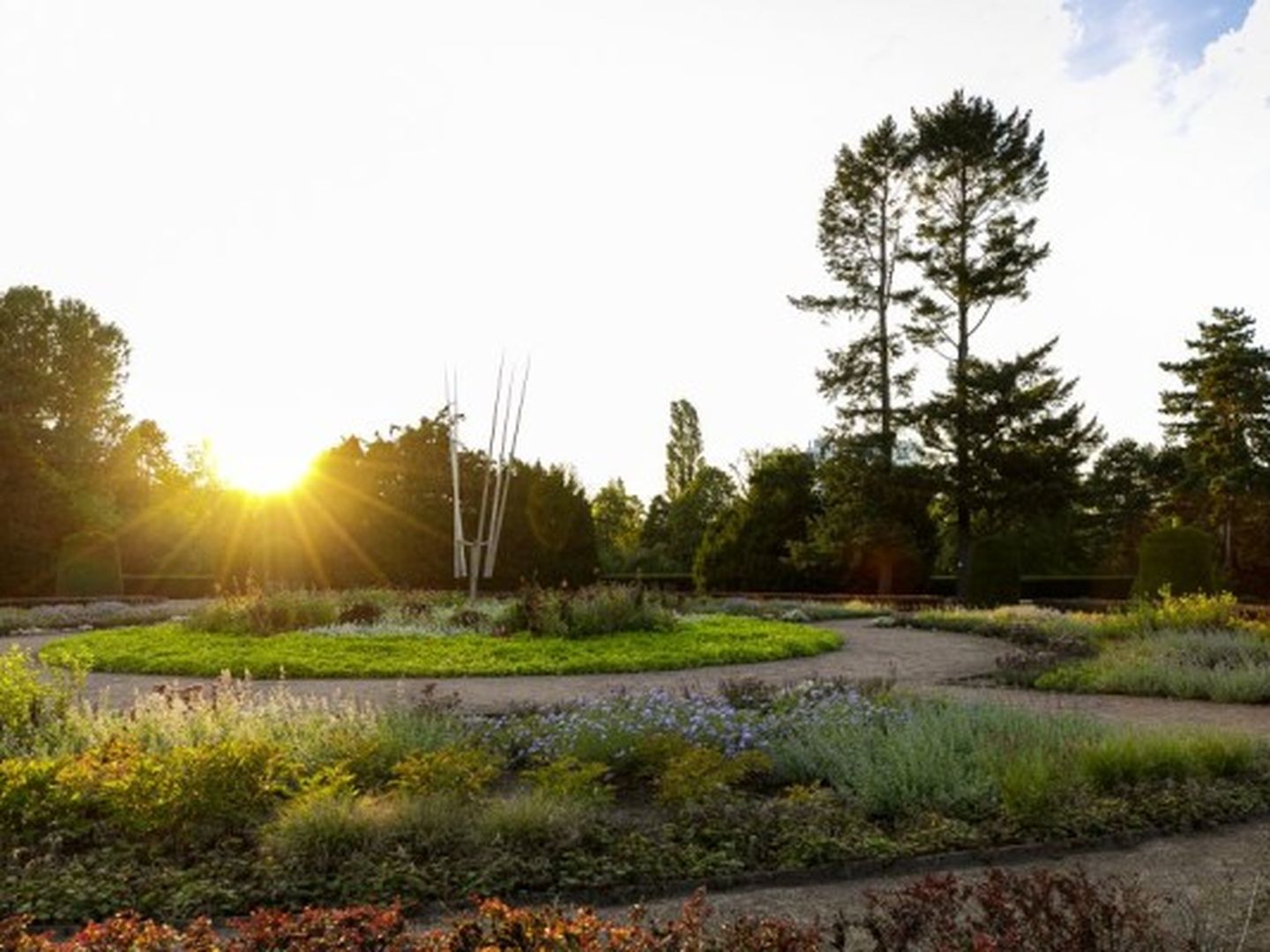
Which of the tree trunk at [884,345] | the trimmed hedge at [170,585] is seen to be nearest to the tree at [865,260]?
the tree trunk at [884,345]

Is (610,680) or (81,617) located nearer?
(610,680)

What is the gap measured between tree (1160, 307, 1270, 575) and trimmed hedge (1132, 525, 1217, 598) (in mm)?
16623

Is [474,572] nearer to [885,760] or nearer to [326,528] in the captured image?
[326,528]

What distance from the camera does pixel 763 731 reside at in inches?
315

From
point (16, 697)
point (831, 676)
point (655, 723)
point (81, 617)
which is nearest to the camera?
point (655, 723)

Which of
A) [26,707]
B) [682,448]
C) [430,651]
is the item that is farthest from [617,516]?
[26,707]

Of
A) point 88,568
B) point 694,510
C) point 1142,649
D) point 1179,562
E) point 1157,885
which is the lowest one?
point 1157,885

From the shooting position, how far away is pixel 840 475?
2914 centimetres

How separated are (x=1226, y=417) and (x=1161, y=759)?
118 feet

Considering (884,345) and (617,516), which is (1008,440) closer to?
(884,345)

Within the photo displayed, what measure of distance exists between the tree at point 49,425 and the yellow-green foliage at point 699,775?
3052 cm

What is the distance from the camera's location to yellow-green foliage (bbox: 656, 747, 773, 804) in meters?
6.27

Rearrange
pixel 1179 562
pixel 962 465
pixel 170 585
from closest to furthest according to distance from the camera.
→ pixel 1179 562 < pixel 962 465 < pixel 170 585

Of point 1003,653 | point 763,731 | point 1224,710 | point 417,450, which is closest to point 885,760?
point 763,731
